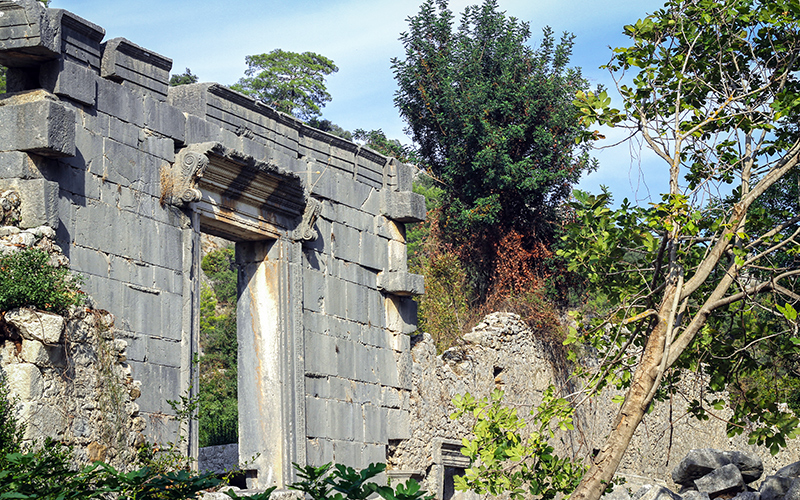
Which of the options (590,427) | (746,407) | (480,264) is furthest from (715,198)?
(480,264)

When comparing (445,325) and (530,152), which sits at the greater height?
(530,152)

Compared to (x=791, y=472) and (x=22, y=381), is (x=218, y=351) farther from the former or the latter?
(x=22, y=381)

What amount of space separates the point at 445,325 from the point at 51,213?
1003 cm

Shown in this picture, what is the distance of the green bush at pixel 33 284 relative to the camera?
6180mm

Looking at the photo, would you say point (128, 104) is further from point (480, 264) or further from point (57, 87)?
point (480, 264)

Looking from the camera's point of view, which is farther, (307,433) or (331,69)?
(331,69)

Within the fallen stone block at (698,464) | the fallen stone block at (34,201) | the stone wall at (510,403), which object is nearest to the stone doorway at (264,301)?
the fallen stone block at (34,201)

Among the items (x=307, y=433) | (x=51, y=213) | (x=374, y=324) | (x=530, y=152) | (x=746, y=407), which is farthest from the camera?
(x=530, y=152)

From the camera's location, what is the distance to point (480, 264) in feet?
59.6

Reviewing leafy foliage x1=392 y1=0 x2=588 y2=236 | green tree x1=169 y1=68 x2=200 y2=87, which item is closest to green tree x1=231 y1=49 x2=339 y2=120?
green tree x1=169 y1=68 x2=200 y2=87

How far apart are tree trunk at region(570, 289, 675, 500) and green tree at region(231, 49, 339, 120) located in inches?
1166

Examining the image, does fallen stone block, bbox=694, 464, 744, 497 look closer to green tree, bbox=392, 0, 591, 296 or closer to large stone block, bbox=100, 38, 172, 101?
green tree, bbox=392, 0, 591, 296

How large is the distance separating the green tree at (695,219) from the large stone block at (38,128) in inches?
155

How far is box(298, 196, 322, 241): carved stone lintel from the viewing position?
32.2 feet
